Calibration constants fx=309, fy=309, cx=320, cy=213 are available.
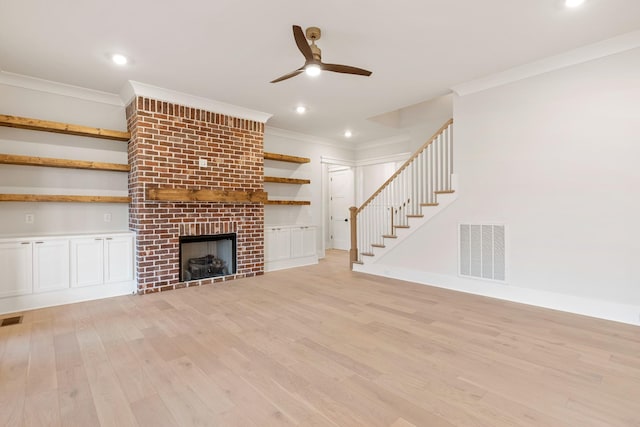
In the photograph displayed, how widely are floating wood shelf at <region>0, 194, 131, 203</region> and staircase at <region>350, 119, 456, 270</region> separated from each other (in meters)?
3.81

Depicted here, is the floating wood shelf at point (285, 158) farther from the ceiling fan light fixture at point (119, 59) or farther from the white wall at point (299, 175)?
the ceiling fan light fixture at point (119, 59)

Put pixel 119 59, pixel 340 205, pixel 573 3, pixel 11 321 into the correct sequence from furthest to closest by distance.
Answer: pixel 340 205 < pixel 119 59 < pixel 11 321 < pixel 573 3

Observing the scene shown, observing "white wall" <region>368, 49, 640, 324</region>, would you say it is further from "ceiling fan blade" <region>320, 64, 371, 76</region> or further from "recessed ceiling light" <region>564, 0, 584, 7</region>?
"ceiling fan blade" <region>320, 64, 371, 76</region>

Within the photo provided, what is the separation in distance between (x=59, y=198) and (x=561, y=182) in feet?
19.4

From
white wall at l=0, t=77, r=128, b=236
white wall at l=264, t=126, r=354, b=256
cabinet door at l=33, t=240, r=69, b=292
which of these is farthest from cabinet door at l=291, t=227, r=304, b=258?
cabinet door at l=33, t=240, r=69, b=292

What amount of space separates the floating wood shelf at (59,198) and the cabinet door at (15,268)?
0.54 meters

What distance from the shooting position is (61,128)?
379 centimetres

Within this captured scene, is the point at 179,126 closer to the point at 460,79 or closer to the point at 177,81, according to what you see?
the point at 177,81

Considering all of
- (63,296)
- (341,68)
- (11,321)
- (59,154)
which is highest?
(341,68)

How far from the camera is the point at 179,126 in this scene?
4.47 m

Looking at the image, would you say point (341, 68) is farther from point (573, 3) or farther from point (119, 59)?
point (119, 59)

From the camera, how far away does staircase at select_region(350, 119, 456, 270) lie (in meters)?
4.54

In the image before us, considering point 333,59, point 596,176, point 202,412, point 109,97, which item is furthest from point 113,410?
point 596,176

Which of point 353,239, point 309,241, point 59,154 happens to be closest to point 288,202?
point 309,241
